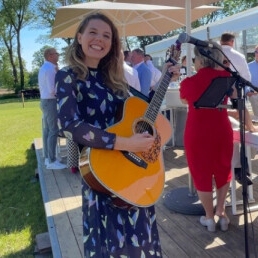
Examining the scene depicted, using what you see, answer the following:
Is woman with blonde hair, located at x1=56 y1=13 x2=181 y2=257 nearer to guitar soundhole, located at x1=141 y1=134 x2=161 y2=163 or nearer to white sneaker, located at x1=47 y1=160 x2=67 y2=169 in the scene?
guitar soundhole, located at x1=141 y1=134 x2=161 y2=163

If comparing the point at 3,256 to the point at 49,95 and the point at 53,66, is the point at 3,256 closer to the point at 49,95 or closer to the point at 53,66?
the point at 49,95

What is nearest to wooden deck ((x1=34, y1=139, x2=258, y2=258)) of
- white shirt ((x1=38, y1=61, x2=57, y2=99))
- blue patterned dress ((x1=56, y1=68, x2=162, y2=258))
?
blue patterned dress ((x1=56, y1=68, x2=162, y2=258))

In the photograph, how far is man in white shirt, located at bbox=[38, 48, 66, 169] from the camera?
16.7ft

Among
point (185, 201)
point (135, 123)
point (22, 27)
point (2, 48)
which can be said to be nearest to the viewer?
point (135, 123)

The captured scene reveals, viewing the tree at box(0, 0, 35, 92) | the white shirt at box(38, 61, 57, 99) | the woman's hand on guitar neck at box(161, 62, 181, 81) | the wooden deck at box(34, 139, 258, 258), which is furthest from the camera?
the tree at box(0, 0, 35, 92)

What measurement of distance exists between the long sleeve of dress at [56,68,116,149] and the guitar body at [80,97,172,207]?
0.22 ft

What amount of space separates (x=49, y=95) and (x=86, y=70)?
11.6 ft

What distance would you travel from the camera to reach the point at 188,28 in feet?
12.0

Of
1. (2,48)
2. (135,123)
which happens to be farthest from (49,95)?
(2,48)

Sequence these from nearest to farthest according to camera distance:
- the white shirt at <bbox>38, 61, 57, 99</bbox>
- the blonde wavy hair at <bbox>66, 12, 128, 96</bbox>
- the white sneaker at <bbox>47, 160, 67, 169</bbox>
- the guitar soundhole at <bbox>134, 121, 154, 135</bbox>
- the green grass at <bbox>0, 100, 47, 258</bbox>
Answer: the blonde wavy hair at <bbox>66, 12, 128, 96</bbox> → the guitar soundhole at <bbox>134, 121, 154, 135</bbox> → the green grass at <bbox>0, 100, 47, 258</bbox> → the white shirt at <bbox>38, 61, 57, 99</bbox> → the white sneaker at <bbox>47, 160, 67, 169</bbox>

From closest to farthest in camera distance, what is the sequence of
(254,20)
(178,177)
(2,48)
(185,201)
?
(185,201)
(178,177)
(254,20)
(2,48)

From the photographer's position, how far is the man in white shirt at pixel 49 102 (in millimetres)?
5104

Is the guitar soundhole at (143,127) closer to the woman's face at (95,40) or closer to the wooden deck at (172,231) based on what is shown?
the woman's face at (95,40)

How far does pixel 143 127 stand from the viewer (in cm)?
185
